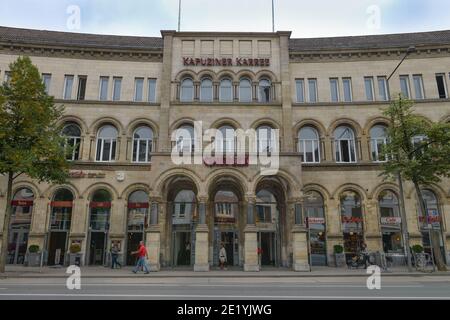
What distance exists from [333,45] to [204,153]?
1516 centimetres

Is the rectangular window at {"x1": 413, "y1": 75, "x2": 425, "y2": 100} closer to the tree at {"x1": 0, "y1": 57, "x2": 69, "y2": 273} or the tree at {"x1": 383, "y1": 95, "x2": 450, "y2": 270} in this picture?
the tree at {"x1": 383, "y1": 95, "x2": 450, "y2": 270}

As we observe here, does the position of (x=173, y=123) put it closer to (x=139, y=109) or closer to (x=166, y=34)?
(x=139, y=109)

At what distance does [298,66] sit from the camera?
28.1 meters

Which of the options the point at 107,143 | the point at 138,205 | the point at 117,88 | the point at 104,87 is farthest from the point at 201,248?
the point at 104,87

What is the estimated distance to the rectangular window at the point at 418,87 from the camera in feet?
89.3

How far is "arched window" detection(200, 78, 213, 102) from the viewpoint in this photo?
1070 inches

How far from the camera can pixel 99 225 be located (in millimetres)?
25188

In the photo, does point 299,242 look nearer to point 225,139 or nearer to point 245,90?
point 225,139

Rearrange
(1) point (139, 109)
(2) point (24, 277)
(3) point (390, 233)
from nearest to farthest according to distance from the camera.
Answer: (2) point (24, 277) < (3) point (390, 233) < (1) point (139, 109)

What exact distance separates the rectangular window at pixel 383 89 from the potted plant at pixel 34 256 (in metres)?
27.9

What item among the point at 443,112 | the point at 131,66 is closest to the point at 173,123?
the point at 131,66

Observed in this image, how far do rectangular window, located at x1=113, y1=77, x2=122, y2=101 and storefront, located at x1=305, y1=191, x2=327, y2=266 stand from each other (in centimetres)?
1686

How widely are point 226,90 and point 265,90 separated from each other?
123 inches

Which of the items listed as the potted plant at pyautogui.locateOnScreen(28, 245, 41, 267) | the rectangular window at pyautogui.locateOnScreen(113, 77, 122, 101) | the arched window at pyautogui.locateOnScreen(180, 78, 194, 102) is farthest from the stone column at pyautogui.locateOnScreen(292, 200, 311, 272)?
the potted plant at pyautogui.locateOnScreen(28, 245, 41, 267)
